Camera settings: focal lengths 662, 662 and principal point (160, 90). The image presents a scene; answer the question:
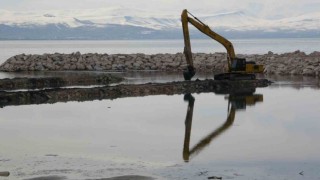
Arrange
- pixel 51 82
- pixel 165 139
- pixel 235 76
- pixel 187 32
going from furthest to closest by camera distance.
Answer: pixel 51 82 → pixel 235 76 → pixel 187 32 → pixel 165 139

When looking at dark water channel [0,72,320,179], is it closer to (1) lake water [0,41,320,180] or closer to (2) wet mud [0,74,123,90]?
(1) lake water [0,41,320,180]

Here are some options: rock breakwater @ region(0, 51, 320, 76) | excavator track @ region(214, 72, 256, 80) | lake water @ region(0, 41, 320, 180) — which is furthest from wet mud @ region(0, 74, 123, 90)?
rock breakwater @ region(0, 51, 320, 76)

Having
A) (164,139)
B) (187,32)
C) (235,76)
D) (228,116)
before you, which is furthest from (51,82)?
(164,139)

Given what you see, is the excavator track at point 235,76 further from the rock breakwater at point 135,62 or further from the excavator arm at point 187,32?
the rock breakwater at point 135,62

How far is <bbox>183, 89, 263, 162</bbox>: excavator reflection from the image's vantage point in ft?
51.6

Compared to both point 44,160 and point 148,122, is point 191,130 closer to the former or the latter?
point 148,122

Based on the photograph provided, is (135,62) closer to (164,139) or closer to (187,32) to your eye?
(187,32)

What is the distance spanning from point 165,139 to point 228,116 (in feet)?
16.0

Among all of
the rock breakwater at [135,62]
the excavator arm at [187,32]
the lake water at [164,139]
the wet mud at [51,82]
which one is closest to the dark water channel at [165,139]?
the lake water at [164,139]

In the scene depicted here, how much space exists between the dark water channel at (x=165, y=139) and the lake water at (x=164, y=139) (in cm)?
2

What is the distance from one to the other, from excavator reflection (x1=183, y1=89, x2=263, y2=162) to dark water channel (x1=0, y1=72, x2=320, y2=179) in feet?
0.10

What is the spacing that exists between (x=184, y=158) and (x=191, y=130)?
4.20 meters

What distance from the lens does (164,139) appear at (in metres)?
17.2

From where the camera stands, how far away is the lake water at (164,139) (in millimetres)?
13273
